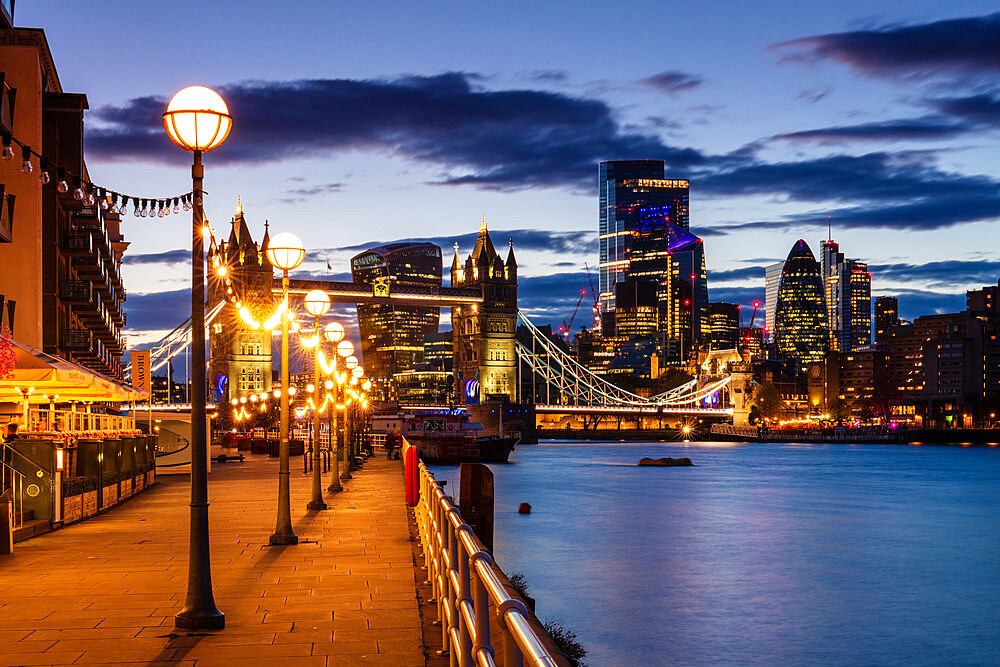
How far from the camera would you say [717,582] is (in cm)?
3058

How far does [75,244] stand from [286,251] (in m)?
31.0

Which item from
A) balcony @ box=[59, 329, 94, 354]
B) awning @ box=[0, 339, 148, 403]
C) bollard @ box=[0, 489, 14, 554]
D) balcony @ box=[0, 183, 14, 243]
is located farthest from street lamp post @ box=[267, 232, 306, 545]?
balcony @ box=[59, 329, 94, 354]

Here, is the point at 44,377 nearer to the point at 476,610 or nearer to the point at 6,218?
the point at 476,610

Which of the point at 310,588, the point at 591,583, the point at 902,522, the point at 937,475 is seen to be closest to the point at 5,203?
the point at 591,583

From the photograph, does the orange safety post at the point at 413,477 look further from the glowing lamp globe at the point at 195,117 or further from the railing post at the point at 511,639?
the railing post at the point at 511,639

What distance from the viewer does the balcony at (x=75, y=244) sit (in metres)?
43.7

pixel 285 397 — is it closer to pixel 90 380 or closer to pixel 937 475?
pixel 90 380

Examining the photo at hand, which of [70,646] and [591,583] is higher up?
[70,646]

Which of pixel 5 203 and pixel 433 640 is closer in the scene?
pixel 433 640

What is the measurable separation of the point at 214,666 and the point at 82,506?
11389 mm

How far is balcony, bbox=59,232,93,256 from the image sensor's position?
143 ft

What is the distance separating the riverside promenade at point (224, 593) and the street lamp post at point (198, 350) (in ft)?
1.21

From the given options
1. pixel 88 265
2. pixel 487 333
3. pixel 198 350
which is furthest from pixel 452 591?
pixel 487 333

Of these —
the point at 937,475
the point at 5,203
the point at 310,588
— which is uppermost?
the point at 5,203
